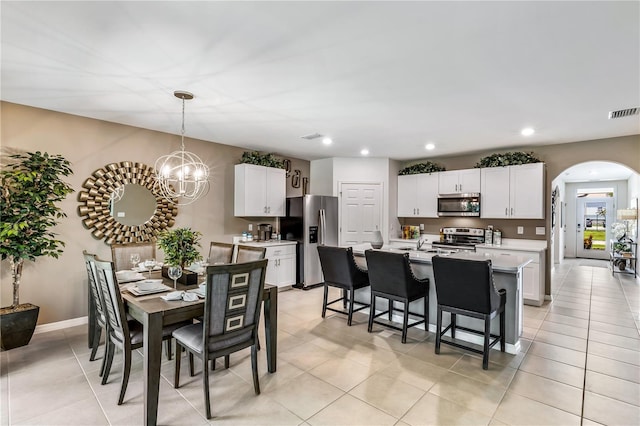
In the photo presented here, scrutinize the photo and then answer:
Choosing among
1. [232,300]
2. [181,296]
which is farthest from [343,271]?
[181,296]

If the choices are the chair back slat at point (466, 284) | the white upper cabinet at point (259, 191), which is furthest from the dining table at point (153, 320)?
the white upper cabinet at point (259, 191)

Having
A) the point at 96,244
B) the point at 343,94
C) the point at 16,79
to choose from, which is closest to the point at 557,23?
the point at 343,94

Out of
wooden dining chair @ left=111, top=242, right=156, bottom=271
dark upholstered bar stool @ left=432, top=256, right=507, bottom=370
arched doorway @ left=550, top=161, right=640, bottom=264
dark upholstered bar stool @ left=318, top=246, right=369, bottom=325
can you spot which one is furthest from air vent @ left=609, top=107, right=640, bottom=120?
arched doorway @ left=550, top=161, right=640, bottom=264

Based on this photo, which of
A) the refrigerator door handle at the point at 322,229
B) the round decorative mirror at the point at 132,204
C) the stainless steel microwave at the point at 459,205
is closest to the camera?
the round decorative mirror at the point at 132,204

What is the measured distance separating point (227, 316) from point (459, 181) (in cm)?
507

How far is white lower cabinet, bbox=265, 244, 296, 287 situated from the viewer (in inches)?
217

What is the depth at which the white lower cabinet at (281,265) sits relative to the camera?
5504 mm

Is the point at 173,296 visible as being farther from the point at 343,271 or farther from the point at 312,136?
the point at 312,136

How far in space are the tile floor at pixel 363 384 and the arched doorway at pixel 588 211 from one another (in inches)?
290

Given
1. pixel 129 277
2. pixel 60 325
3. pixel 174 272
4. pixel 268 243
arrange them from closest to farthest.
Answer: pixel 174 272 → pixel 129 277 → pixel 60 325 → pixel 268 243

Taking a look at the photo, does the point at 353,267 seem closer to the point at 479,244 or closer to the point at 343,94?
the point at 343,94

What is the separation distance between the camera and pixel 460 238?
19.8 ft

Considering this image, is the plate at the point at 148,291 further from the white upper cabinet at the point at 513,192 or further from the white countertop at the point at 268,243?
the white upper cabinet at the point at 513,192

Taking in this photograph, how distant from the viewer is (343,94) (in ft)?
10.7
